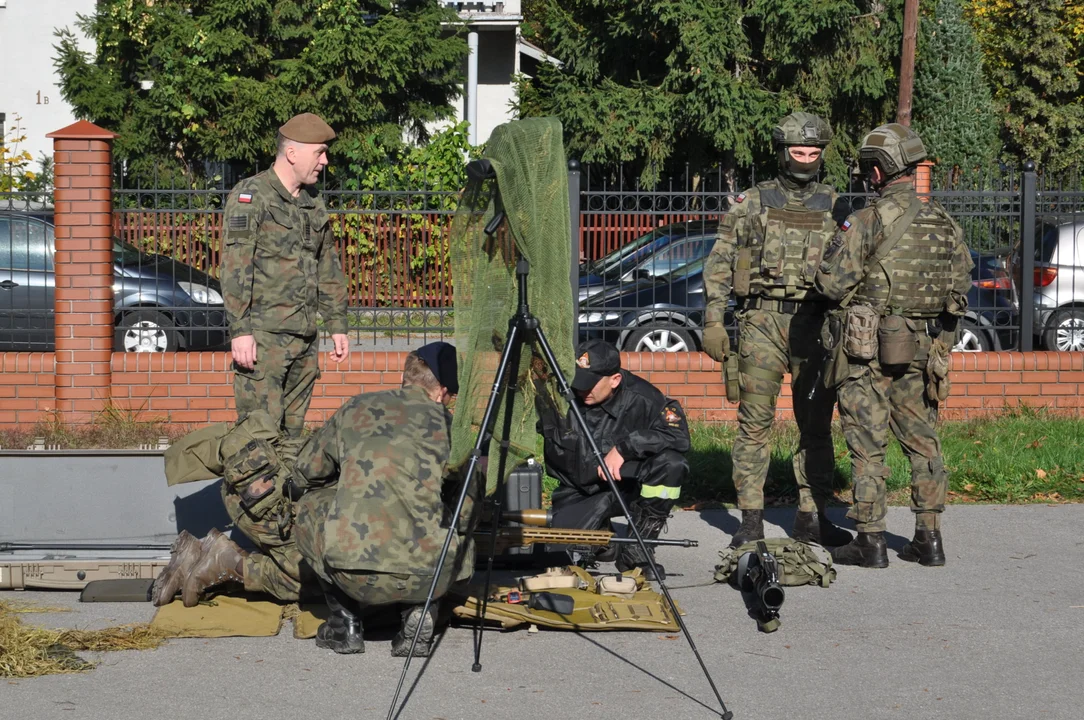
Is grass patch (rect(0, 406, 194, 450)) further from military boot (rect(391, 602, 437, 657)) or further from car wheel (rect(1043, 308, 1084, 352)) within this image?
car wheel (rect(1043, 308, 1084, 352))

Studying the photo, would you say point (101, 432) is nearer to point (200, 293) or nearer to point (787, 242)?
point (200, 293)

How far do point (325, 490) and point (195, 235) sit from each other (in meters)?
5.37

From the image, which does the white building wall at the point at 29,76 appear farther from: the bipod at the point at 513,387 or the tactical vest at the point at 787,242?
the bipod at the point at 513,387

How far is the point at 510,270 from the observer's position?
5.09 metres

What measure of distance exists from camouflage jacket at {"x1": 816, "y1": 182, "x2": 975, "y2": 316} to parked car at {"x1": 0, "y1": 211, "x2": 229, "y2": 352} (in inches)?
203

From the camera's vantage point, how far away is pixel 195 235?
10234 mm

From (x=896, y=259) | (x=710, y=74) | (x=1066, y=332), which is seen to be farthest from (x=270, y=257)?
(x=710, y=74)

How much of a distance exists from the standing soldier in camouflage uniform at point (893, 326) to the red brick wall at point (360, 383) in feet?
11.1

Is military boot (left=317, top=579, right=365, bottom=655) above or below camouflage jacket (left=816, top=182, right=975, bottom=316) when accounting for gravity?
below

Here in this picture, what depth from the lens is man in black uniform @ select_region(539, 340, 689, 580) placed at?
6.57 meters

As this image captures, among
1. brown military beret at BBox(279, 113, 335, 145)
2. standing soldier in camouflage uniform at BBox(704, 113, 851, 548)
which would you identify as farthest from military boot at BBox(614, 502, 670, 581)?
brown military beret at BBox(279, 113, 335, 145)

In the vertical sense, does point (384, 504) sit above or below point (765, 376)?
below

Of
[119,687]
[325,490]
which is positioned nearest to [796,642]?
[325,490]

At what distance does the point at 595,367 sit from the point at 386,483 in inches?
68.8
